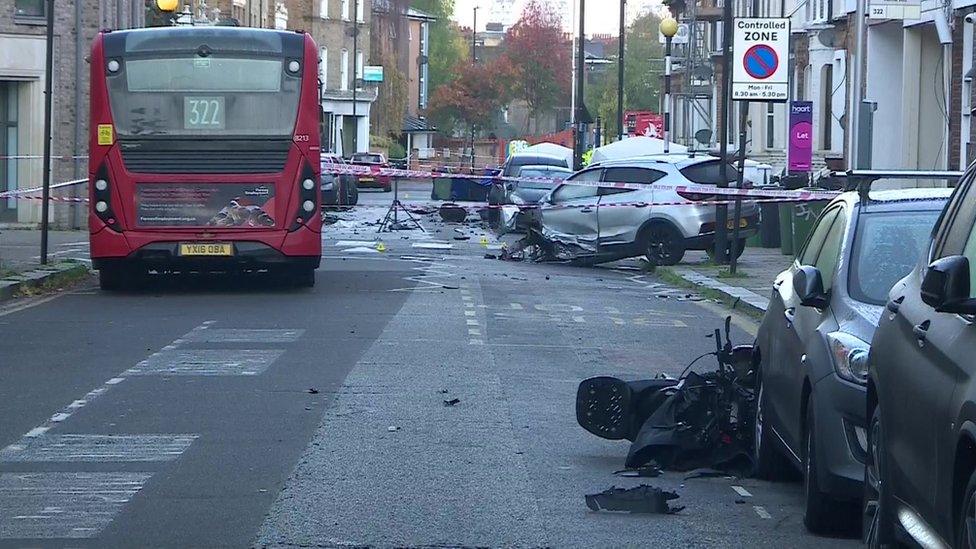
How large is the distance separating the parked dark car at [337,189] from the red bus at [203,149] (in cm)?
2574

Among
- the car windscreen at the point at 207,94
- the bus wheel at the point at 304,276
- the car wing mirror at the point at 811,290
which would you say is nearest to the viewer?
the car wing mirror at the point at 811,290

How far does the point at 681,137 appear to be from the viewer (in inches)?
2488

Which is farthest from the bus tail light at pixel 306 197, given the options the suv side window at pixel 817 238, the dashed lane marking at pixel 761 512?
the dashed lane marking at pixel 761 512

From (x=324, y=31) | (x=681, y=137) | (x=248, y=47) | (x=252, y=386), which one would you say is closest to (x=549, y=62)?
(x=324, y=31)

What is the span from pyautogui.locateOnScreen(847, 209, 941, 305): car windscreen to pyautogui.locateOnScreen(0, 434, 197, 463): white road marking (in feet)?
12.9

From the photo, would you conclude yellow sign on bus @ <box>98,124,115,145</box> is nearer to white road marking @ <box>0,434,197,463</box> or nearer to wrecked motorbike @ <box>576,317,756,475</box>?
white road marking @ <box>0,434,197,463</box>

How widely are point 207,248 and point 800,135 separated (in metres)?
13.5

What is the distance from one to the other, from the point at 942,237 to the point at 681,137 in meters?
57.7

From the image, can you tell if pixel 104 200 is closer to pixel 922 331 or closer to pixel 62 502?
pixel 62 502

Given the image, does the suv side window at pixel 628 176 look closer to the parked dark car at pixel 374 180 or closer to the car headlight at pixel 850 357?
the car headlight at pixel 850 357

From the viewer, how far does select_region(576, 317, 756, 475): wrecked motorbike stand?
8938 millimetres

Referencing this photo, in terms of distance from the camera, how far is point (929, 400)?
522 centimetres

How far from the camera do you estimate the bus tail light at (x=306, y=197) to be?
19.2 meters

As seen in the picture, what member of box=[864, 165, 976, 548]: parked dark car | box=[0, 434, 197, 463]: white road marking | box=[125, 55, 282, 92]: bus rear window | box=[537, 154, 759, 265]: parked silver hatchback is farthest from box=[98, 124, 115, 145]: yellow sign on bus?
box=[864, 165, 976, 548]: parked dark car
